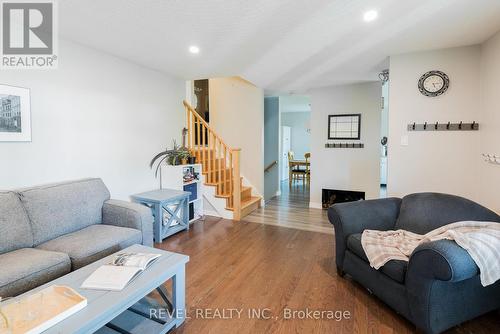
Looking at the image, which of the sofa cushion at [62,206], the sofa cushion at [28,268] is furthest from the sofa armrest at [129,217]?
the sofa cushion at [28,268]

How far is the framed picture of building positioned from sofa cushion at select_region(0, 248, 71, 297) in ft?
3.25

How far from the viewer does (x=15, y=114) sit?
2.23 metres

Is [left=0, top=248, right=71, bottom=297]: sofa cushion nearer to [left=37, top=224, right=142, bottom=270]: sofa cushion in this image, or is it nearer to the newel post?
[left=37, top=224, right=142, bottom=270]: sofa cushion

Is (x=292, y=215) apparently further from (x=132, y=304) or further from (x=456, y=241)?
(x=132, y=304)

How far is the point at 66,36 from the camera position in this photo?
99.7 inches

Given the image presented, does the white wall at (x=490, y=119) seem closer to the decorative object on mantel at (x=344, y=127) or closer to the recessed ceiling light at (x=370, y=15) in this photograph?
the recessed ceiling light at (x=370, y=15)

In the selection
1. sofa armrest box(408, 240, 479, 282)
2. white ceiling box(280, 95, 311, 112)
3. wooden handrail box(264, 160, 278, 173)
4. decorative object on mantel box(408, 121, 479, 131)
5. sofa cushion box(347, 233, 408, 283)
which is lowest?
sofa cushion box(347, 233, 408, 283)

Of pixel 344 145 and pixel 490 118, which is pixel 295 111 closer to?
pixel 344 145

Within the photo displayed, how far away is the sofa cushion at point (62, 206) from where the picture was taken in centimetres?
214

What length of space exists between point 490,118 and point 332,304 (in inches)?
92.1

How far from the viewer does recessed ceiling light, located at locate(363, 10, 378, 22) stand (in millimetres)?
2039

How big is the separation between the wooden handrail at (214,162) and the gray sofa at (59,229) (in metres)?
1.85

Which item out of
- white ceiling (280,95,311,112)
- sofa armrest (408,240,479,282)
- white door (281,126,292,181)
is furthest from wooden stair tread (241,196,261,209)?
white door (281,126,292,181)

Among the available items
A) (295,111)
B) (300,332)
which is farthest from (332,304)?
(295,111)
